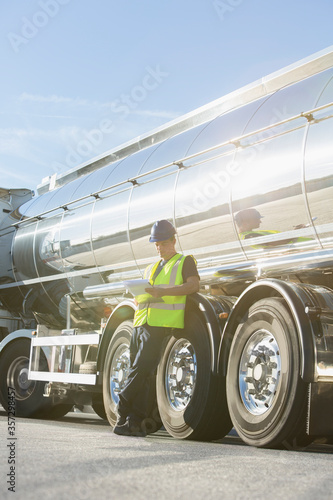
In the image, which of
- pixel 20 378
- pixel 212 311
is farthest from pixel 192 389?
pixel 20 378

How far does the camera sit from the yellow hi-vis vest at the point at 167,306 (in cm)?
620

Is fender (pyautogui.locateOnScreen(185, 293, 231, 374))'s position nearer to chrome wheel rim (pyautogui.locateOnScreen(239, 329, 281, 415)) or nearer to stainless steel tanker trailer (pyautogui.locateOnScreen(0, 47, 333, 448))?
stainless steel tanker trailer (pyautogui.locateOnScreen(0, 47, 333, 448))

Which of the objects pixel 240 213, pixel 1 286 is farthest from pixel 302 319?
pixel 1 286

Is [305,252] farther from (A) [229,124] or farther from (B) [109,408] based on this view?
(B) [109,408]

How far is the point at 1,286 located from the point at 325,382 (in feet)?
24.2

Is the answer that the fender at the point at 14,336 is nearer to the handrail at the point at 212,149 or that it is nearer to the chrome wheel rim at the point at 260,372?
the handrail at the point at 212,149

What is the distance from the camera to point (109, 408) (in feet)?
23.9

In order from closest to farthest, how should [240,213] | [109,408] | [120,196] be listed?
[240,213], [109,408], [120,196]

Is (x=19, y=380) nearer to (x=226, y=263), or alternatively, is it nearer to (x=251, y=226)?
(x=226, y=263)

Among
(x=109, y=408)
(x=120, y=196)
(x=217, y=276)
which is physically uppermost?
(x=120, y=196)

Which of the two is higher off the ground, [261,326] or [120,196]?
[120,196]

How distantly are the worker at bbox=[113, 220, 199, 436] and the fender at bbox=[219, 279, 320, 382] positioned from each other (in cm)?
59

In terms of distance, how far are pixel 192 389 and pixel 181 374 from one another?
20 centimetres

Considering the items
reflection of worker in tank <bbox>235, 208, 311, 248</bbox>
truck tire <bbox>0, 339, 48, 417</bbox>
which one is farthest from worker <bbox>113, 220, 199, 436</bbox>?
truck tire <bbox>0, 339, 48, 417</bbox>
